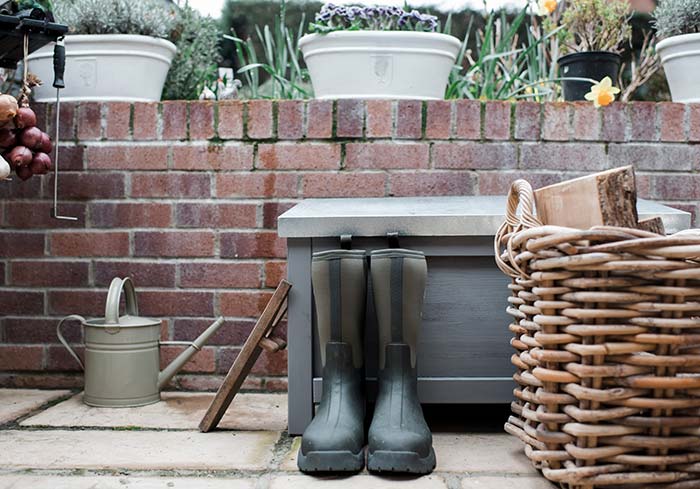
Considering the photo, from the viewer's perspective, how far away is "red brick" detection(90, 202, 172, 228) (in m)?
2.19

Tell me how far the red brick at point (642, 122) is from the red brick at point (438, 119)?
1.66ft

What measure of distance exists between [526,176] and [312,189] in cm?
60

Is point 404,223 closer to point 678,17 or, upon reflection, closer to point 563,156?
point 563,156

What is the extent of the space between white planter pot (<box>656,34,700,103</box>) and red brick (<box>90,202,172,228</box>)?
1.49 m

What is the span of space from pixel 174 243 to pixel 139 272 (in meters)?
0.13

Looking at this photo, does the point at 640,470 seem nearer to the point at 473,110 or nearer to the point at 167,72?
the point at 473,110

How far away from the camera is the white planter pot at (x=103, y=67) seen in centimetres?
222

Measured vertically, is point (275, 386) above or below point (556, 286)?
below

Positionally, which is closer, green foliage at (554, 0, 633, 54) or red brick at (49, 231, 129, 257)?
red brick at (49, 231, 129, 257)

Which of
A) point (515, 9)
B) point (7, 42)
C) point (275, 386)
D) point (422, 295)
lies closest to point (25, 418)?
point (275, 386)

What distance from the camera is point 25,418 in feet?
5.98

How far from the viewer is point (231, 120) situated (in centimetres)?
217

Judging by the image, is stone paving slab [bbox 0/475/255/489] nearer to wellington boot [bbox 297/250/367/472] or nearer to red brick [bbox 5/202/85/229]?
wellington boot [bbox 297/250/367/472]

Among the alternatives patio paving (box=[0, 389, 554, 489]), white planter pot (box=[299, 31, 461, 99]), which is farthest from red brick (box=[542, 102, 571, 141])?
patio paving (box=[0, 389, 554, 489])
